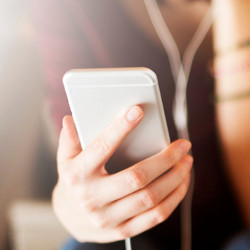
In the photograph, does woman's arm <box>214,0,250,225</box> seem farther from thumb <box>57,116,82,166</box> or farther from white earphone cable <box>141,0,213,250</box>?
thumb <box>57,116,82,166</box>

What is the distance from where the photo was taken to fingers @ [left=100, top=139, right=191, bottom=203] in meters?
0.29

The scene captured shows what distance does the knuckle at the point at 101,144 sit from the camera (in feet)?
0.91

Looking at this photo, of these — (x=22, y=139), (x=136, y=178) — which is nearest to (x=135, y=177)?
(x=136, y=178)

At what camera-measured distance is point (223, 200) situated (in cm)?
54

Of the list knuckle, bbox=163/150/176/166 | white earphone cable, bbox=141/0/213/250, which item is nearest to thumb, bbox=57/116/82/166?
knuckle, bbox=163/150/176/166

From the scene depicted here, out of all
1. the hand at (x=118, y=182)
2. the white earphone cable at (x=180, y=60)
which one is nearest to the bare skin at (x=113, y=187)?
the hand at (x=118, y=182)

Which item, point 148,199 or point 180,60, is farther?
point 180,60

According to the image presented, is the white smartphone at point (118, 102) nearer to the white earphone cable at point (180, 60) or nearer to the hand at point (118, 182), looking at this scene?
the hand at point (118, 182)


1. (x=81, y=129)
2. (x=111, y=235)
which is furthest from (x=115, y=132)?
(x=111, y=235)

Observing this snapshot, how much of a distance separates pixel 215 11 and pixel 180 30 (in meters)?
0.07

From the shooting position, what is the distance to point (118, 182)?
0.30 metres

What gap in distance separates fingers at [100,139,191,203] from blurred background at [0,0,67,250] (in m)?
0.15

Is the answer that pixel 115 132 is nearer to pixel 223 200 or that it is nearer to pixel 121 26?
pixel 121 26

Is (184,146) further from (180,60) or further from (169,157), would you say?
(180,60)
